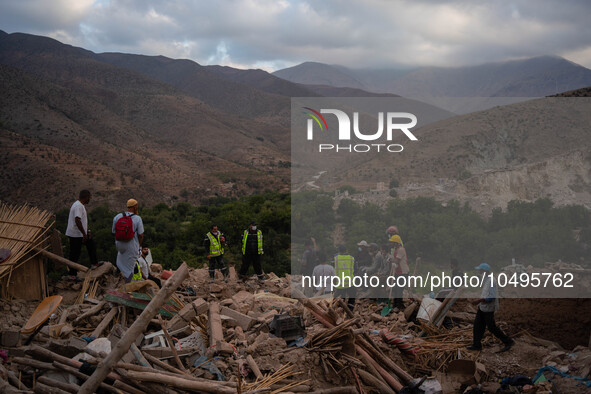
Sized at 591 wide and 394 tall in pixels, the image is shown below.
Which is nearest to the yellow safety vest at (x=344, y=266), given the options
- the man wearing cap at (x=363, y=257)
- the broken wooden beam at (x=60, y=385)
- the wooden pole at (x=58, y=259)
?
the man wearing cap at (x=363, y=257)

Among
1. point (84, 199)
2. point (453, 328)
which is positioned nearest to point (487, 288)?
point (453, 328)

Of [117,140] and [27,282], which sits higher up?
[117,140]

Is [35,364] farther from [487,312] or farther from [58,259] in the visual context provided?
[487,312]

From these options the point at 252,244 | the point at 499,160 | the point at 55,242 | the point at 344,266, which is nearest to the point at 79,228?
the point at 55,242

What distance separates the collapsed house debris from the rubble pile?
1 centimetres

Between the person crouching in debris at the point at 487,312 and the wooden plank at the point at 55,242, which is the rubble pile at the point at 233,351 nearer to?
the person crouching in debris at the point at 487,312

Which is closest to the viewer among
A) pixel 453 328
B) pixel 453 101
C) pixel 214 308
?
pixel 214 308

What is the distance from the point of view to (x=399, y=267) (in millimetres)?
8359

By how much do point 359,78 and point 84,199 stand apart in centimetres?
15128

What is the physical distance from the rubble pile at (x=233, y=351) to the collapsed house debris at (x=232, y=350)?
0.01 meters

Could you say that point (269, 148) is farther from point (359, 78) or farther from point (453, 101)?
point (359, 78)

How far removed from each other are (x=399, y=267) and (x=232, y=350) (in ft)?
13.8

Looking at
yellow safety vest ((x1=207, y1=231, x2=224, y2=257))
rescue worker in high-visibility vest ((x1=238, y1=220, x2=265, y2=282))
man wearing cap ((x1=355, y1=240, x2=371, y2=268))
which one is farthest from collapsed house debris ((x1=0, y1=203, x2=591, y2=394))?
rescue worker in high-visibility vest ((x1=238, y1=220, x2=265, y2=282))

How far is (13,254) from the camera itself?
609 centimetres
